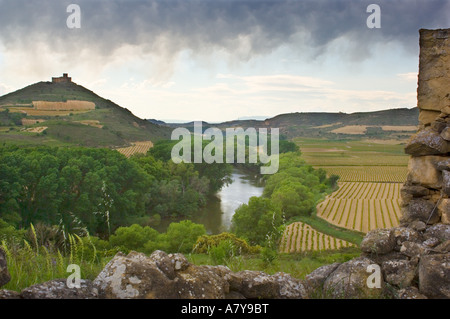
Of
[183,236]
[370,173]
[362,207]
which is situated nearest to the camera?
[183,236]

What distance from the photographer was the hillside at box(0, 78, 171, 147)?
80688 millimetres

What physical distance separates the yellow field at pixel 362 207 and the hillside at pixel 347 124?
8605cm

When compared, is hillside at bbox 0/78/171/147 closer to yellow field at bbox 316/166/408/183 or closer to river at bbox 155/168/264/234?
river at bbox 155/168/264/234

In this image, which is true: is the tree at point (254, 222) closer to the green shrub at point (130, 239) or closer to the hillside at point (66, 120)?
the green shrub at point (130, 239)

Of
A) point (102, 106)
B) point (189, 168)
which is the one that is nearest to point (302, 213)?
point (189, 168)

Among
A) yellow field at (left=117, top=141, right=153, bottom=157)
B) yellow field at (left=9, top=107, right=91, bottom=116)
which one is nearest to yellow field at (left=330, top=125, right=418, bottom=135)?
yellow field at (left=117, top=141, right=153, bottom=157)

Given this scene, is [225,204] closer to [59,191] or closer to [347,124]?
[59,191]

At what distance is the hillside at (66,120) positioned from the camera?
265ft

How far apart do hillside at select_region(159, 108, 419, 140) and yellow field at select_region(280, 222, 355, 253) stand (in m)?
105

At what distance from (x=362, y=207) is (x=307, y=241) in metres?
19.6

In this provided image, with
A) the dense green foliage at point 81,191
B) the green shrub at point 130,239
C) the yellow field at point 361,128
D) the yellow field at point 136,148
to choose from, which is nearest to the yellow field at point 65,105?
the yellow field at point 136,148

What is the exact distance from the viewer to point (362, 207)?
4969 centimetres

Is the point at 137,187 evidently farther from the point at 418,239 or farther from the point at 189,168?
the point at 418,239

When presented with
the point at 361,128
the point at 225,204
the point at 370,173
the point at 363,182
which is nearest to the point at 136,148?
the point at 225,204
